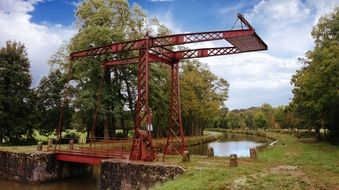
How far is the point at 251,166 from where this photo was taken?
57.1 ft

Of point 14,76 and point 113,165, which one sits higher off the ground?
point 14,76

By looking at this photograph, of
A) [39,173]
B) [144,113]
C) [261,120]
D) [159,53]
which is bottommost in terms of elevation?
[39,173]

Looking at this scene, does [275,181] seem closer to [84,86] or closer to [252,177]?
[252,177]

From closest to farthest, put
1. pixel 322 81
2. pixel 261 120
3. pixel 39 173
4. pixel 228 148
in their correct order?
pixel 39 173 < pixel 322 81 < pixel 228 148 < pixel 261 120

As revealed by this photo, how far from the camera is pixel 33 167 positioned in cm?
2462

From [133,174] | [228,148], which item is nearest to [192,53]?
[133,174]

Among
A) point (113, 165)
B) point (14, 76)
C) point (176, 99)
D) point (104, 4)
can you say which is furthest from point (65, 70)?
point (113, 165)

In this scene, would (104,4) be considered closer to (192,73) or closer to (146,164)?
(192,73)

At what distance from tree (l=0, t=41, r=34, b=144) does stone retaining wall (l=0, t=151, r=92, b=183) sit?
378 inches

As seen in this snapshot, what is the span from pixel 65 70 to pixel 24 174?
55.8 feet

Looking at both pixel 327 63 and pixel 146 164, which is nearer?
pixel 146 164

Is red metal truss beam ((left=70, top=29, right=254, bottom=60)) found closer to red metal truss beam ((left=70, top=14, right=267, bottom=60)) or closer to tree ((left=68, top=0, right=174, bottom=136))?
red metal truss beam ((left=70, top=14, right=267, bottom=60))

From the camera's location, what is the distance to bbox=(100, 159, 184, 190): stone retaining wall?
17016 millimetres

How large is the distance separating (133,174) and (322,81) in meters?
18.0
